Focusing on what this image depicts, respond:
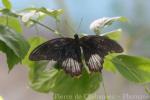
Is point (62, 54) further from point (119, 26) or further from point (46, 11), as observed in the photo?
point (119, 26)

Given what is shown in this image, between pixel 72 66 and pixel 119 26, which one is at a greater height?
pixel 119 26

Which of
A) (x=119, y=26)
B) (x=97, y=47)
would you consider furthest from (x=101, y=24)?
(x=119, y=26)

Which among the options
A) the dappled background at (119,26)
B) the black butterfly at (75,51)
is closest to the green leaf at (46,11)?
the black butterfly at (75,51)

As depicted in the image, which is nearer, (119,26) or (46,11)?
(46,11)

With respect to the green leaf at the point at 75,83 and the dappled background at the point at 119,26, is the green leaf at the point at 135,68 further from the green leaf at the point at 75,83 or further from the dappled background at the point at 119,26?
the dappled background at the point at 119,26

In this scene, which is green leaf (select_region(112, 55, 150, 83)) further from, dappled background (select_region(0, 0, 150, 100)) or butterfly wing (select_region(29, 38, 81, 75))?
dappled background (select_region(0, 0, 150, 100))

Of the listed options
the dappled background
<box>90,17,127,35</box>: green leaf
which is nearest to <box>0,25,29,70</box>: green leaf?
<box>90,17,127,35</box>: green leaf
